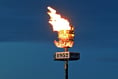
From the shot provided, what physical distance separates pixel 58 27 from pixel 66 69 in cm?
601

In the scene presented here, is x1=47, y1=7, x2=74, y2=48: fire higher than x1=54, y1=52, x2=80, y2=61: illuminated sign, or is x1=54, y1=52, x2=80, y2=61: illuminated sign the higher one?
x1=47, y1=7, x2=74, y2=48: fire

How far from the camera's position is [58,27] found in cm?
4094

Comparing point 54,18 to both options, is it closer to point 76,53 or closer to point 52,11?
point 52,11

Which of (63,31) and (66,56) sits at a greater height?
(63,31)

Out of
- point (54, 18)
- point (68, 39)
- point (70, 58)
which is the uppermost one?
point (54, 18)

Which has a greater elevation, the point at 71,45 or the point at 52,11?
the point at 52,11

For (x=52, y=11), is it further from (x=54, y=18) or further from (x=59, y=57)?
(x=59, y=57)

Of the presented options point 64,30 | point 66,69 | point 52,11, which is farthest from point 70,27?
point 66,69

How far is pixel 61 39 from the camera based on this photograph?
134ft

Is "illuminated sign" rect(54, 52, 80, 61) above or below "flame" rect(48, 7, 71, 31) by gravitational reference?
below

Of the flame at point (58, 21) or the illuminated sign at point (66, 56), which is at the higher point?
the flame at point (58, 21)

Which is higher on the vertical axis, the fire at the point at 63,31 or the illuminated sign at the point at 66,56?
the fire at the point at 63,31

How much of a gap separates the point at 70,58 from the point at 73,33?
3.60 metres

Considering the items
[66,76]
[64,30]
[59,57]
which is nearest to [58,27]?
[64,30]
